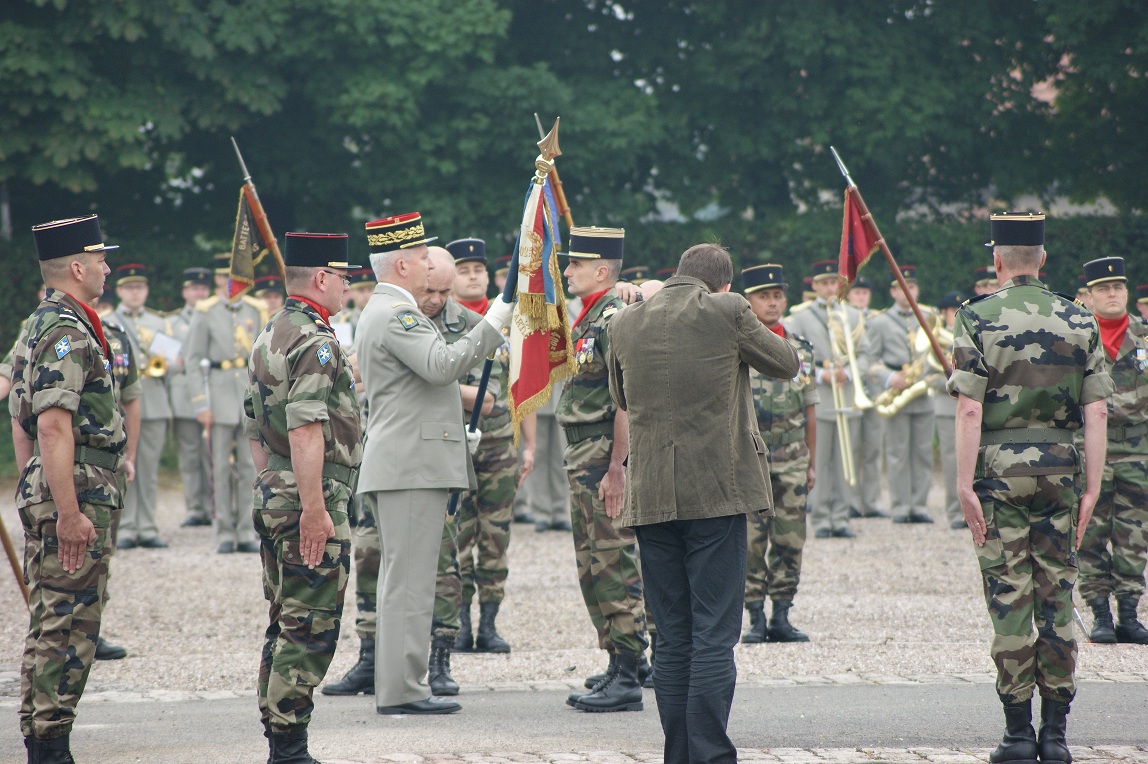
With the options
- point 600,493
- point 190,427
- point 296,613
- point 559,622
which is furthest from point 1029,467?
point 190,427

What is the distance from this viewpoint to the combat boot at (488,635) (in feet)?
28.8

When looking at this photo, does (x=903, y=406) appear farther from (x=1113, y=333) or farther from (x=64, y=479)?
(x=64, y=479)

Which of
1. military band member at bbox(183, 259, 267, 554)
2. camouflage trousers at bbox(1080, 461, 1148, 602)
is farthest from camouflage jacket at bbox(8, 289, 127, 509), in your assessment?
military band member at bbox(183, 259, 267, 554)

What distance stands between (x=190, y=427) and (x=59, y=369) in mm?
9611

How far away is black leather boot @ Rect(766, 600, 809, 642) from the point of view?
888 centimetres

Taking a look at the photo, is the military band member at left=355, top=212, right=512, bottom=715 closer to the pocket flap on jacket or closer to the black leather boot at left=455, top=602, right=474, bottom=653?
the pocket flap on jacket

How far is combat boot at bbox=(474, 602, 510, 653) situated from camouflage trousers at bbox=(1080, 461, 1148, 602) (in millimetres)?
3803

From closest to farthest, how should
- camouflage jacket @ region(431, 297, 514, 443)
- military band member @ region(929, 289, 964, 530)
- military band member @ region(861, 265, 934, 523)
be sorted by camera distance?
camouflage jacket @ region(431, 297, 514, 443) → military band member @ region(929, 289, 964, 530) → military band member @ region(861, 265, 934, 523)

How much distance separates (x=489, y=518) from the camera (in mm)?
8688

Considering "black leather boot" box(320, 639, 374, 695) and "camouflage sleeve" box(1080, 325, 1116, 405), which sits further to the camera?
"black leather boot" box(320, 639, 374, 695)

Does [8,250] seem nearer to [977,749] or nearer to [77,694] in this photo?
[77,694]

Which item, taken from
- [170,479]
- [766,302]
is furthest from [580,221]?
[766,302]

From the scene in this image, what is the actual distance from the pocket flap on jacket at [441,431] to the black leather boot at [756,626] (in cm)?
301

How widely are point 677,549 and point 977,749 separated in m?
1.72
